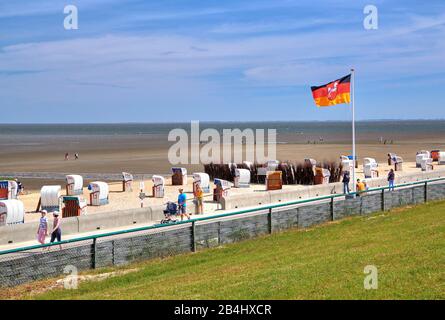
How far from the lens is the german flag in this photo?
2989 cm

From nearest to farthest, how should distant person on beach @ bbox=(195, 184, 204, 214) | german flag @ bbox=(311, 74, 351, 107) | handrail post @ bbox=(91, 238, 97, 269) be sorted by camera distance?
handrail post @ bbox=(91, 238, 97, 269) → distant person on beach @ bbox=(195, 184, 204, 214) → german flag @ bbox=(311, 74, 351, 107)

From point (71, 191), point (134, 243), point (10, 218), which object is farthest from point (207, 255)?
point (71, 191)

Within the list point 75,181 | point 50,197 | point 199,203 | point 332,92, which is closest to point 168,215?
point 199,203

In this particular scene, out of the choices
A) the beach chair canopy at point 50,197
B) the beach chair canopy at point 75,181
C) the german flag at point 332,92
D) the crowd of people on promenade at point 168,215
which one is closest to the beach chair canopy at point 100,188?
the beach chair canopy at point 50,197

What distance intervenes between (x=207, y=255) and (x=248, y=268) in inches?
118

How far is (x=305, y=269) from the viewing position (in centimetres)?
1125

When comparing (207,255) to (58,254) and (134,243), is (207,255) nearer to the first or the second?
(134,243)

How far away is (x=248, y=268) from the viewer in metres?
12.6

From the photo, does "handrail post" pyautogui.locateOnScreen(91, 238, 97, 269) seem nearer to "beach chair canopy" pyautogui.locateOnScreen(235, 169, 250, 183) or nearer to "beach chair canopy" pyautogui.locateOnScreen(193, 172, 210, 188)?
"beach chair canopy" pyautogui.locateOnScreen(193, 172, 210, 188)

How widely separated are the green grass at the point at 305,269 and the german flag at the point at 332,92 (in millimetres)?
12805

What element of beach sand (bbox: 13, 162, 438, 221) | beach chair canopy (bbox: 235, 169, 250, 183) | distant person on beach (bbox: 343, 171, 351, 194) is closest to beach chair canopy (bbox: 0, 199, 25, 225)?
beach sand (bbox: 13, 162, 438, 221)

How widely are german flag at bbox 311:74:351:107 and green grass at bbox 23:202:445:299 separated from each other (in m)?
12.8

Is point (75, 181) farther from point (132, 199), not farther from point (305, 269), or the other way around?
point (305, 269)

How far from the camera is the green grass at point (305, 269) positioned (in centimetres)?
944
